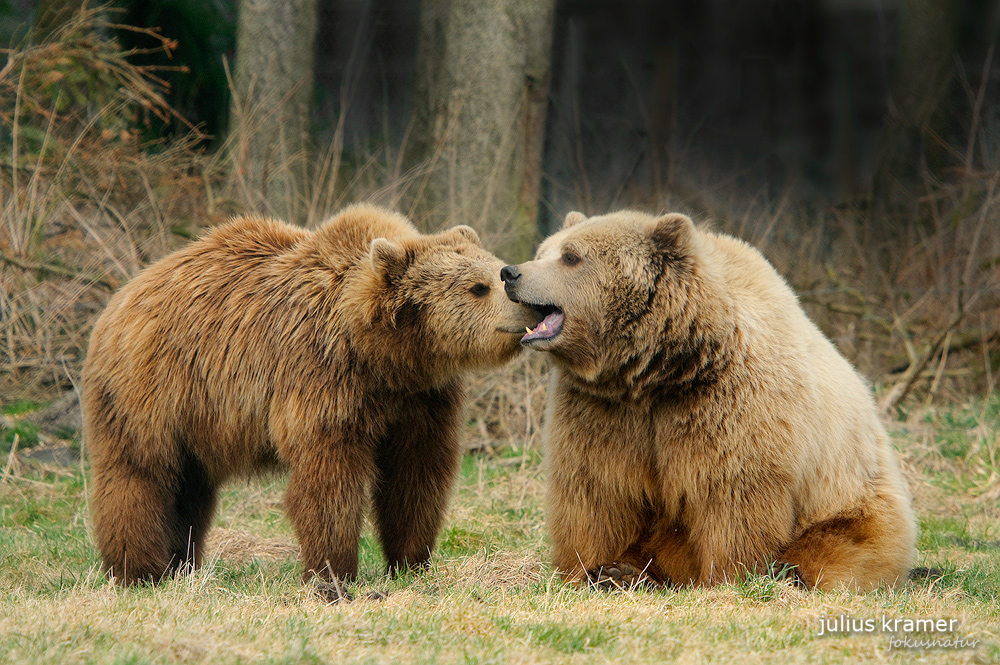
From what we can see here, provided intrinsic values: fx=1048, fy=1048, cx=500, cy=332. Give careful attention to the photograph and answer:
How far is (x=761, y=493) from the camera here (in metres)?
4.45

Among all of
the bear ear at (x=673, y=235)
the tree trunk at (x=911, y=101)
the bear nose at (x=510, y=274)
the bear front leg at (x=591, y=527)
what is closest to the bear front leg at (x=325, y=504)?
the bear front leg at (x=591, y=527)

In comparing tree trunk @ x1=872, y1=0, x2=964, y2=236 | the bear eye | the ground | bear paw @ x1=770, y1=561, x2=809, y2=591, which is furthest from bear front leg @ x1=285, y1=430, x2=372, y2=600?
tree trunk @ x1=872, y1=0, x2=964, y2=236

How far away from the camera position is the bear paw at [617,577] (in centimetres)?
464

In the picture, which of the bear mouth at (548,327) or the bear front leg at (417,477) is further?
the bear front leg at (417,477)

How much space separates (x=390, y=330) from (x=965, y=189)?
25.4ft

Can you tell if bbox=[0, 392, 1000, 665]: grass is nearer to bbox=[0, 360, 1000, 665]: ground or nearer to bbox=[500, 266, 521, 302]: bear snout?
bbox=[0, 360, 1000, 665]: ground

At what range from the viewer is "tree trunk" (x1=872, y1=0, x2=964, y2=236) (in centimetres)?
1184

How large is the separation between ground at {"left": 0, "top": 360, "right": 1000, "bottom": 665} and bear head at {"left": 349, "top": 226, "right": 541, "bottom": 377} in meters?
1.06

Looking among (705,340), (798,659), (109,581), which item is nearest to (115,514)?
(109,581)

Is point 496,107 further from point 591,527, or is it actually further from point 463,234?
point 591,527

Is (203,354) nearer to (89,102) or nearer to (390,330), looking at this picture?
(390,330)

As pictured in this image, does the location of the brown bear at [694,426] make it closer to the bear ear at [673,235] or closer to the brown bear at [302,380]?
the bear ear at [673,235]

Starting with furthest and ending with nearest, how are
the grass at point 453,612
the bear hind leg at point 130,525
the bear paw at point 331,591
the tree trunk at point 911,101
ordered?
the tree trunk at point 911,101 → the bear hind leg at point 130,525 → the bear paw at point 331,591 → the grass at point 453,612

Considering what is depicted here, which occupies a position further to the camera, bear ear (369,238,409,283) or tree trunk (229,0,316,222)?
tree trunk (229,0,316,222)
